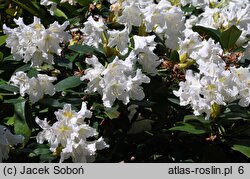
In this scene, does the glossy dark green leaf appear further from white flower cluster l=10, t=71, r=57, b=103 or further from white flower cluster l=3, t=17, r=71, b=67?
white flower cluster l=10, t=71, r=57, b=103

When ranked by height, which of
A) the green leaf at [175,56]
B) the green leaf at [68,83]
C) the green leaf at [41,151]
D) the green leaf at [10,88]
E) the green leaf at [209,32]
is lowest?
the green leaf at [41,151]

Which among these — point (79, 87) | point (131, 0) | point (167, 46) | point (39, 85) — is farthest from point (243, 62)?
point (39, 85)

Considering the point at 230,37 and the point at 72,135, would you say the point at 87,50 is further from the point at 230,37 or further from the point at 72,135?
the point at 230,37

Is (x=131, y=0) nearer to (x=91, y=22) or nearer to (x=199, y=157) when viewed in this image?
(x=91, y=22)

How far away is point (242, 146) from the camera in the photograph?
189 cm

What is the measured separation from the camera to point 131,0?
6.98 ft

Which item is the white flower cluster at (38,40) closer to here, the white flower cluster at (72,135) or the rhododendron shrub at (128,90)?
the rhododendron shrub at (128,90)

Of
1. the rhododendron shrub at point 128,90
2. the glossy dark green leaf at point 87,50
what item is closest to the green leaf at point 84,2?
the rhododendron shrub at point 128,90

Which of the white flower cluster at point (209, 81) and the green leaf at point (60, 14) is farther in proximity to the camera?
the green leaf at point (60, 14)

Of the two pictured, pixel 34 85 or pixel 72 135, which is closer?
pixel 72 135

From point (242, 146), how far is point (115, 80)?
0.49 m

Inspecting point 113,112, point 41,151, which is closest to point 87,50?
point 113,112

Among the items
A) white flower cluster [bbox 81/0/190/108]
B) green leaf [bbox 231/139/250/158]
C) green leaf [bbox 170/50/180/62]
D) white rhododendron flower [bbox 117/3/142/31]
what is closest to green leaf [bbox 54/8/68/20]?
white flower cluster [bbox 81/0/190/108]

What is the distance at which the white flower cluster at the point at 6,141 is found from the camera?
1.74 meters
